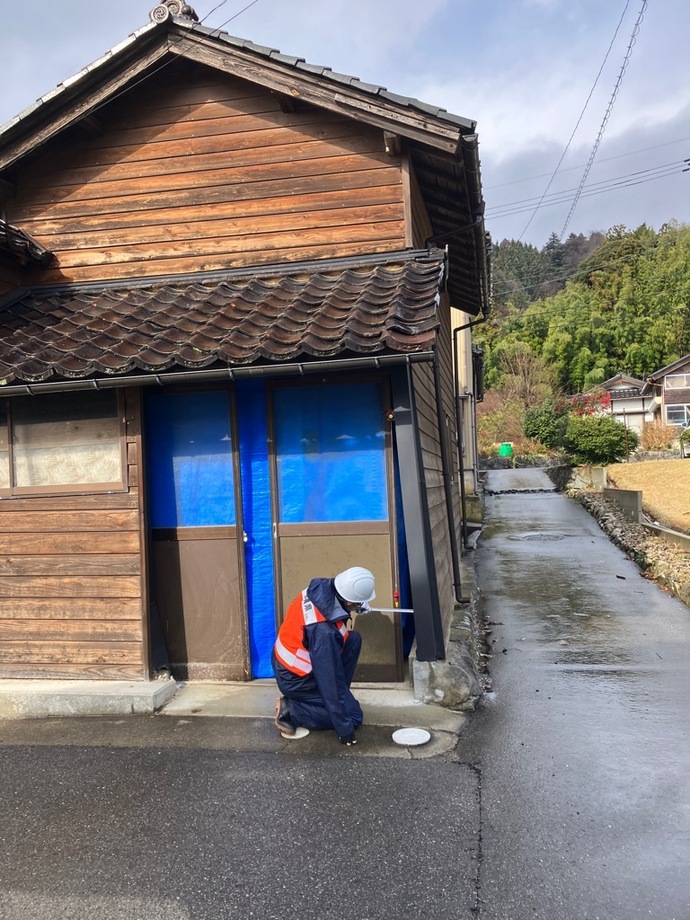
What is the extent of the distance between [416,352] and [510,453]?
37.0m

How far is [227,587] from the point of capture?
589 centimetres

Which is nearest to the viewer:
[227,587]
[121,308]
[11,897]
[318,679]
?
[11,897]

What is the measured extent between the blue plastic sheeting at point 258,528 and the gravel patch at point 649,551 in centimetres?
590

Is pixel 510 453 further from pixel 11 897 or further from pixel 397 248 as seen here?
pixel 11 897

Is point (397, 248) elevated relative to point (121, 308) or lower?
elevated

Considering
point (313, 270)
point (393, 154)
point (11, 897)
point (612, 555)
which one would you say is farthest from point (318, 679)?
point (612, 555)

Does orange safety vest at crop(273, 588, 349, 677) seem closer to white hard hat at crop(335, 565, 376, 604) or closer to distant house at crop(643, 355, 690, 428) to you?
white hard hat at crop(335, 565, 376, 604)

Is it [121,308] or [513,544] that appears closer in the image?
[121,308]

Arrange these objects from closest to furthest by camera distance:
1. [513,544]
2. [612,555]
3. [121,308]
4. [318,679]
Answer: [318,679] → [121,308] → [612,555] → [513,544]

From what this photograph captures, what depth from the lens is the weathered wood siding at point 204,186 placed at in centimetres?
A: 659

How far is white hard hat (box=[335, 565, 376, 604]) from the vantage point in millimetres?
4539

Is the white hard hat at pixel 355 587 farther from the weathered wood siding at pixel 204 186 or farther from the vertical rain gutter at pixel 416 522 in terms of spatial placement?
the weathered wood siding at pixel 204 186

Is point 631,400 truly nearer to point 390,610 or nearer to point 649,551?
point 649,551

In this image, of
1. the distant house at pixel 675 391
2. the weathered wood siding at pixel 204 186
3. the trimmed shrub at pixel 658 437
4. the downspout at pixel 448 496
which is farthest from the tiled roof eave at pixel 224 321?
the distant house at pixel 675 391
